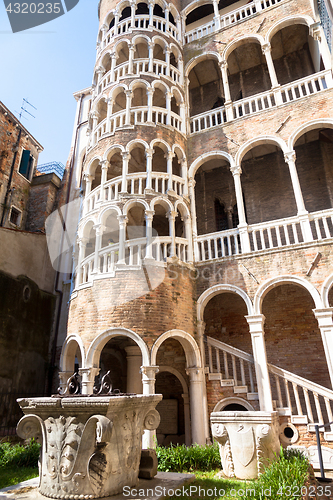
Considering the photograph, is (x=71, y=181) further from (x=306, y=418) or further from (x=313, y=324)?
(x=306, y=418)

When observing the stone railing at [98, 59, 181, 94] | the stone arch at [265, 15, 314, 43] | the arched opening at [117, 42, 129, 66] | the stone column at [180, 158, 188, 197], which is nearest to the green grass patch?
the stone column at [180, 158, 188, 197]

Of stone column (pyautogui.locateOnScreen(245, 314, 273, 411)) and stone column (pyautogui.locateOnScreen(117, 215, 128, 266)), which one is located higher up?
stone column (pyautogui.locateOnScreen(117, 215, 128, 266))

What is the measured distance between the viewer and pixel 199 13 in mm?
18719

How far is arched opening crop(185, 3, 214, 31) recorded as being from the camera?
→ 1839cm

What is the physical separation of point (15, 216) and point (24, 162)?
3303 mm

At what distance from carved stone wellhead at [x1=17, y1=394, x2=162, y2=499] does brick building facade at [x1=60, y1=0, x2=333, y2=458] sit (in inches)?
208

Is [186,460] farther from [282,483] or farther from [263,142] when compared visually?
[263,142]

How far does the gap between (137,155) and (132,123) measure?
5.27 feet

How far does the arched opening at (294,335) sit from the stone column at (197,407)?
10.2ft

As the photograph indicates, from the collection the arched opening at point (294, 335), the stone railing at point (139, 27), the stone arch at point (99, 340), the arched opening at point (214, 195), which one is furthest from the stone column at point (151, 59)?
the stone arch at point (99, 340)

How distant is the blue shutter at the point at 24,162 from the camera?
19188 mm

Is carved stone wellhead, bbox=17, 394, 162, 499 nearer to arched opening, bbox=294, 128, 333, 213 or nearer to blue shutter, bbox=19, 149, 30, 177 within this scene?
arched opening, bbox=294, 128, 333, 213

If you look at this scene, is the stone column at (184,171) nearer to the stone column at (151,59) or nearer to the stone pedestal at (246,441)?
the stone column at (151,59)

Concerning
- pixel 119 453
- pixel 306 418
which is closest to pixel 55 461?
pixel 119 453
